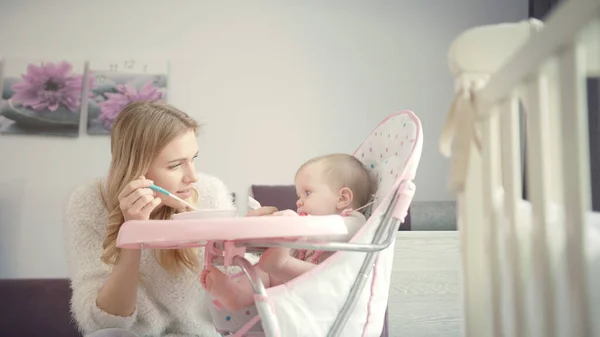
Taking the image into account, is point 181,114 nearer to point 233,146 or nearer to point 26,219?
point 233,146

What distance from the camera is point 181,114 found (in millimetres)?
1355

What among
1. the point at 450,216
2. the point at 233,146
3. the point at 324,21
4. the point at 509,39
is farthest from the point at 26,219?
the point at 509,39

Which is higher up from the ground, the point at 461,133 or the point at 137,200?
the point at 461,133

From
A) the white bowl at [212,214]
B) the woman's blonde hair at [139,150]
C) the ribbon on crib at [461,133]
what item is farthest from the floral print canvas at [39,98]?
the ribbon on crib at [461,133]

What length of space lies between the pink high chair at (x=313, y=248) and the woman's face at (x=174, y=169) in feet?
0.98

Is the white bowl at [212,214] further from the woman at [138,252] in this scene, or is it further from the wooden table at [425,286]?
the wooden table at [425,286]

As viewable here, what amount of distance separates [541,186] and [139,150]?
3.00 feet

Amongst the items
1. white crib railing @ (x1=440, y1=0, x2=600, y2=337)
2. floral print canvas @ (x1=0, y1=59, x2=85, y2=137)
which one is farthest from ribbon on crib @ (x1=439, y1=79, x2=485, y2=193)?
floral print canvas @ (x1=0, y1=59, x2=85, y2=137)

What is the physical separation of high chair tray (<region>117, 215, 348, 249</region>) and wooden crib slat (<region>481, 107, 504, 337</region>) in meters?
0.25

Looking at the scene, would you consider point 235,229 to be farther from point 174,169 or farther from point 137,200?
point 174,169

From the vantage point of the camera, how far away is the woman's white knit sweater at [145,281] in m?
1.32

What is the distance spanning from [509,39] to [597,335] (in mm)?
491

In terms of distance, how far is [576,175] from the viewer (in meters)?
0.56

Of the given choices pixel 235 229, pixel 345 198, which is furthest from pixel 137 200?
pixel 345 198
